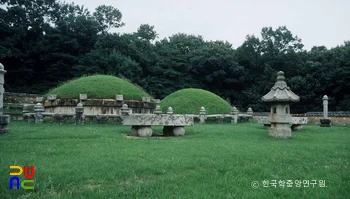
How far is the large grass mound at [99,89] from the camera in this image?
17.5m

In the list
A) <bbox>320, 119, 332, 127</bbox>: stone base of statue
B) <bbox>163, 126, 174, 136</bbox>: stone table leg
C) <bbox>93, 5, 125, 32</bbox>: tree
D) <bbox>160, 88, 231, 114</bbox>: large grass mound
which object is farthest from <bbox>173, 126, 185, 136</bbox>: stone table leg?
<bbox>93, 5, 125, 32</bbox>: tree

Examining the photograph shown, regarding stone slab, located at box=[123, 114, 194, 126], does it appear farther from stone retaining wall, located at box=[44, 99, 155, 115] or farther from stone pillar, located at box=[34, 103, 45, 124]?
stone retaining wall, located at box=[44, 99, 155, 115]

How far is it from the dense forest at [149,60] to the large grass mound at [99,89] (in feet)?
37.1

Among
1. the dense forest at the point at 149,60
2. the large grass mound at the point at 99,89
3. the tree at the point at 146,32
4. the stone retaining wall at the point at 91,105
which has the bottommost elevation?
the stone retaining wall at the point at 91,105

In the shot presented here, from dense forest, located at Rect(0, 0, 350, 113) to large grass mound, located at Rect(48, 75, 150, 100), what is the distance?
11.3 metres

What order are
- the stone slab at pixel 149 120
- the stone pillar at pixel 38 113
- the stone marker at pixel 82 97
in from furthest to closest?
the stone marker at pixel 82 97, the stone pillar at pixel 38 113, the stone slab at pixel 149 120

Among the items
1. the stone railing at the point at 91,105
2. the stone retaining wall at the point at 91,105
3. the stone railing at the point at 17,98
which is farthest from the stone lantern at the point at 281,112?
the stone railing at the point at 17,98

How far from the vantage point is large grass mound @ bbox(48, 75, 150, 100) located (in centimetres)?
1755

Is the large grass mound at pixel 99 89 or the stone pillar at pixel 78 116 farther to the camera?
the large grass mound at pixel 99 89

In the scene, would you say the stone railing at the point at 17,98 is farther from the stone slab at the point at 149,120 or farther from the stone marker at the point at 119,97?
the stone slab at the point at 149,120

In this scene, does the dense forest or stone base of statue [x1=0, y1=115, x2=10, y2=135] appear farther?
the dense forest

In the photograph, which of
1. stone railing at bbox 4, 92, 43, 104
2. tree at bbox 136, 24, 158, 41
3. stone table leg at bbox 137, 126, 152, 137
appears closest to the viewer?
stone table leg at bbox 137, 126, 152, 137

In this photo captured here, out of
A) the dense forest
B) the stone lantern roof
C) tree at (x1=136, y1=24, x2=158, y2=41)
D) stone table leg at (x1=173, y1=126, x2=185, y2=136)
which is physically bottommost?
stone table leg at (x1=173, y1=126, x2=185, y2=136)

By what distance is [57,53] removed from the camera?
3428 cm
